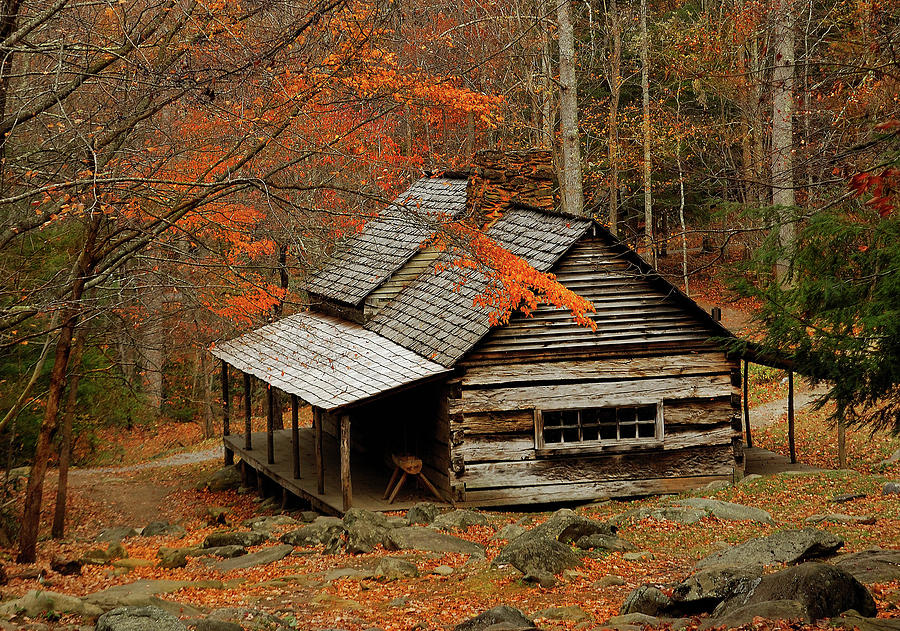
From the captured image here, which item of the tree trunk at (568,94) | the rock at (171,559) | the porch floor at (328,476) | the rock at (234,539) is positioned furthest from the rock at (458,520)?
the tree trunk at (568,94)

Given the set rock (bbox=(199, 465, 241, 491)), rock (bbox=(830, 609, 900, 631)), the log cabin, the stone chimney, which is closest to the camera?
rock (bbox=(830, 609, 900, 631))

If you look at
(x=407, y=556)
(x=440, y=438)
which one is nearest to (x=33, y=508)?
(x=407, y=556)

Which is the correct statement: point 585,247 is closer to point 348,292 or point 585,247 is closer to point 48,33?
point 348,292

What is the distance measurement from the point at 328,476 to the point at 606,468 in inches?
233

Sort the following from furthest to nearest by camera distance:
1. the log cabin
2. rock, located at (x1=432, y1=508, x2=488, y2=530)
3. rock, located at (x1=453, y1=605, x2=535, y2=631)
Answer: the log cabin
rock, located at (x1=432, y1=508, x2=488, y2=530)
rock, located at (x1=453, y1=605, x2=535, y2=631)

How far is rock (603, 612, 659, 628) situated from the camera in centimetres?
831

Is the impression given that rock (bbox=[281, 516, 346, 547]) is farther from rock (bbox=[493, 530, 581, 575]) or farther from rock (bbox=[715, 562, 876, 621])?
rock (bbox=[715, 562, 876, 621])

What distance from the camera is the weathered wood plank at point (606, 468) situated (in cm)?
1623

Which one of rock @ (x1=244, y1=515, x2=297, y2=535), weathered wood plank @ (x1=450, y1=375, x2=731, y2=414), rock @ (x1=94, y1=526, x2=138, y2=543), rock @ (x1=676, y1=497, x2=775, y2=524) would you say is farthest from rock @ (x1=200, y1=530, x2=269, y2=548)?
rock @ (x1=676, y1=497, x2=775, y2=524)

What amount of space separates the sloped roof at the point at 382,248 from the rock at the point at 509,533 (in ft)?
26.3

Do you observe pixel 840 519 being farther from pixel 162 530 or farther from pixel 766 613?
pixel 162 530

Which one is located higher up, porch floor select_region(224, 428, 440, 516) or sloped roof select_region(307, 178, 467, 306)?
sloped roof select_region(307, 178, 467, 306)

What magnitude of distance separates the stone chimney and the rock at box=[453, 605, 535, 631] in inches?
466

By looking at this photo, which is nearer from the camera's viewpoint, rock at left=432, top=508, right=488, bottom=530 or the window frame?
rock at left=432, top=508, right=488, bottom=530
